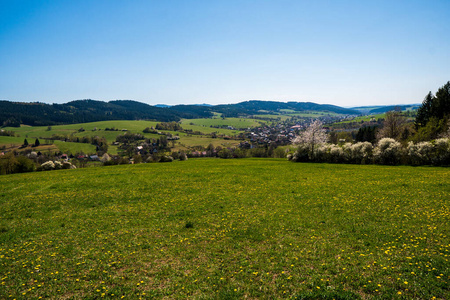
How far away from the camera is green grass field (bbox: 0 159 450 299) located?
8844mm

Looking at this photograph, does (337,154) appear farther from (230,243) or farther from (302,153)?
(230,243)

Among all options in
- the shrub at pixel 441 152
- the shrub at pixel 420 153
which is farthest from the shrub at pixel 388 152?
the shrub at pixel 441 152

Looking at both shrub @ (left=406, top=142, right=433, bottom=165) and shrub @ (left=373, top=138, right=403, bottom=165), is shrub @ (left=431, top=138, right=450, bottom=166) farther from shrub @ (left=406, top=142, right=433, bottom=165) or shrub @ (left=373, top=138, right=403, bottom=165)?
shrub @ (left=373, top=138, right=403, bottom=165)

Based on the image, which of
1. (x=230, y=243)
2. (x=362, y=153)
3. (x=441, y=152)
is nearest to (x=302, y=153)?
(x=362, y=153)

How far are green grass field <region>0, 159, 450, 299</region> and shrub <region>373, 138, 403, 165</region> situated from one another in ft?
66.0

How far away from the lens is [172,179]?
30547mm

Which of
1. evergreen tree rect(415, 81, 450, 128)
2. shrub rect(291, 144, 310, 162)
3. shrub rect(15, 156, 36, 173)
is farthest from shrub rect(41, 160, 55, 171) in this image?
evergreen tree rect(415, 81, 450, 128)

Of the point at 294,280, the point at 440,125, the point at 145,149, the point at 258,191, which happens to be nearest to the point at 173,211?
the point at 258,191

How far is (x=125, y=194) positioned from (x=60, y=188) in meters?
9.06

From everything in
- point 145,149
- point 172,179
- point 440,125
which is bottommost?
point 145,149

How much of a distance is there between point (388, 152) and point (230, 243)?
139 feet

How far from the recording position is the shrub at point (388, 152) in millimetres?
40438

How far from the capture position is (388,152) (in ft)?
135

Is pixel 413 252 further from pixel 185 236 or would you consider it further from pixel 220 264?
pixel 185 236
